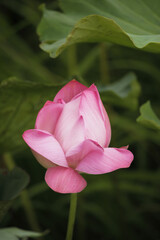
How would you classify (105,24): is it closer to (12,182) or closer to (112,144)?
(12,182)

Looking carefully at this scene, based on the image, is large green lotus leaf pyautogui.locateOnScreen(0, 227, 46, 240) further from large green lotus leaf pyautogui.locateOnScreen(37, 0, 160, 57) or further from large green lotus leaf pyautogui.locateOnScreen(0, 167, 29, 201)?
large green lotus leaf pyautogui.locateOnScreen(37, 0, 160, 57)

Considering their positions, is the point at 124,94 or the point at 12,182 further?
the point at 124,94

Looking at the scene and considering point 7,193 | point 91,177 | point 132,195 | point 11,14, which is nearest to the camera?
point 7,193

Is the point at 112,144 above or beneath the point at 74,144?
beneath

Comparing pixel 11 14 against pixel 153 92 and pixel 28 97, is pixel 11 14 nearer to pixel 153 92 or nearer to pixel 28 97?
pixel 153 92

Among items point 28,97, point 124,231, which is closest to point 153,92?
point 124,231

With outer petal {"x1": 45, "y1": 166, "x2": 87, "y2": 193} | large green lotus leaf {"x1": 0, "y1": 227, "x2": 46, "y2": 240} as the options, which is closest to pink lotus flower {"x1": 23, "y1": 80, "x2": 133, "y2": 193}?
outer petal {"x1": 45, "y1": 166, "x2": 87, "y2": 193}

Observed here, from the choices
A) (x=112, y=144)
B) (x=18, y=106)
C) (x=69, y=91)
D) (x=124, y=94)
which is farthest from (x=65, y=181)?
(x=112, y=144)
